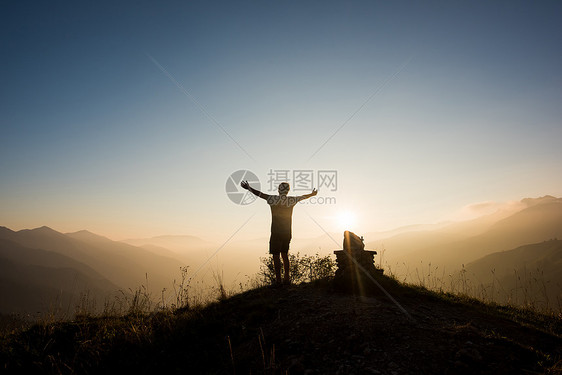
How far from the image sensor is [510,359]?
3.69m

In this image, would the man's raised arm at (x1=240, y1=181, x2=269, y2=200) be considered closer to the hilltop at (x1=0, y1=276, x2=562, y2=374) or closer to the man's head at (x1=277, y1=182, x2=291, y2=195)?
the man's head at (x1=277, y1=182, x2=291, y2=195)

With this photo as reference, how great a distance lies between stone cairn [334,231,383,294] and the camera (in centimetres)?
740

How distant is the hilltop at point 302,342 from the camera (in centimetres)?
368

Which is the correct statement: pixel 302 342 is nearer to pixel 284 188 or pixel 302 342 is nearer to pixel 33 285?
pixel 284 188

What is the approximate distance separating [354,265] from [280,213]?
8.87ft

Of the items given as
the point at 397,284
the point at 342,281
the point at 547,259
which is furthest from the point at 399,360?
the point at 547,259

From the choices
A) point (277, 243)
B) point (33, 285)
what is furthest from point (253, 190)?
point (33, 285)

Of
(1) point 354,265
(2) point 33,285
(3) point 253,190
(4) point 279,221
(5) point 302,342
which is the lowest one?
(2) point 33,285

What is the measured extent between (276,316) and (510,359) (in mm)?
3831

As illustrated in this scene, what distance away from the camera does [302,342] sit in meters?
4.35

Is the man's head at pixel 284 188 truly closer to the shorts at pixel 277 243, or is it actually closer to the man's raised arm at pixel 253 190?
the man's raised arm at pixel 253 190

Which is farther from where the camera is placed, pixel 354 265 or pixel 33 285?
pixel 33 285

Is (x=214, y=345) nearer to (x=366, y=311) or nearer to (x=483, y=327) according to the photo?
(x=366, y=311)

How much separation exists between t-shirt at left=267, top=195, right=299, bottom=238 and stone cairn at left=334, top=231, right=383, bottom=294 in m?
1.94
